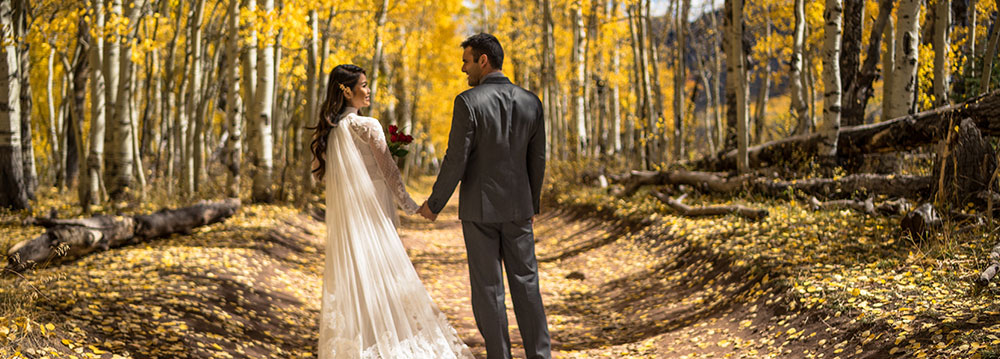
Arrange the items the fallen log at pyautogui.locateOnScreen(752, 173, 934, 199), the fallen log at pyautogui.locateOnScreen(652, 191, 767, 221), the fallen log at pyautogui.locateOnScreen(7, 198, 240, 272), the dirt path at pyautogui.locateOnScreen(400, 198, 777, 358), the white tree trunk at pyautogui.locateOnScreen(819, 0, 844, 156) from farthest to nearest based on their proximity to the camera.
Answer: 1. the white tree trunk at pyautogui.locateOnScreen(819, 0, 844, 156)
2. the fallen log at pyautogui.locateOnScreen(652, 191, 767, 221)
3. the fallen log at pyautogui.locateOnScreen(752, 173, 934, 199)
4. the fallen log at pyautogui.locateOnScreen(7, 198, 240, 272)
5. the dirt path at pyautogui.locateOnScreen(400, 198, 777, 358)

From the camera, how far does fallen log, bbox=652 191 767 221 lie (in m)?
7.78

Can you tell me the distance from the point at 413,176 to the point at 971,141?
2448cm

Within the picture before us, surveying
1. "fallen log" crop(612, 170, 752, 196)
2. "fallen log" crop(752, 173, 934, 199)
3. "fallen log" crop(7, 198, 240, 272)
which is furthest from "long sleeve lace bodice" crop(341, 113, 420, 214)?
"fallen log" crop(612, 170, 752, 196)

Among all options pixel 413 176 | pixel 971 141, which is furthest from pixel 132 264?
pixel 413 176

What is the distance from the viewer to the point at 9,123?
8852mm

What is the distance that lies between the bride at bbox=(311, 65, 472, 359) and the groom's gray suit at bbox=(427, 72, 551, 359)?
1.55ft

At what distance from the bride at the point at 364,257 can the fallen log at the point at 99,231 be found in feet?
5.91

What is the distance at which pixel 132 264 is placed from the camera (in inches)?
245

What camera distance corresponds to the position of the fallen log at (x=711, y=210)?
7.78 m

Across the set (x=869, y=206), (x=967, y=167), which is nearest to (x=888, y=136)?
(x=869, y=206)

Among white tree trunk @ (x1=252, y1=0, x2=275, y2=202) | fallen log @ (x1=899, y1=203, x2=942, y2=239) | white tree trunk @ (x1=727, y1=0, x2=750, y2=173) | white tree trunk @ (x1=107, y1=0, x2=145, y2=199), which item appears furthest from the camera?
white tree trunk @ (x1=252, y1=0, x2=275, y2=202)

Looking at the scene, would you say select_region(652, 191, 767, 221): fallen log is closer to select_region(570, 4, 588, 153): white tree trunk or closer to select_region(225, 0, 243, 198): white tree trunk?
select_region(570, 4, 588, 153): white tree trunk

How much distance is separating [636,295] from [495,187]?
11.8 feet

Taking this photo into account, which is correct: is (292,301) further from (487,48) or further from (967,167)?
(967,167)
